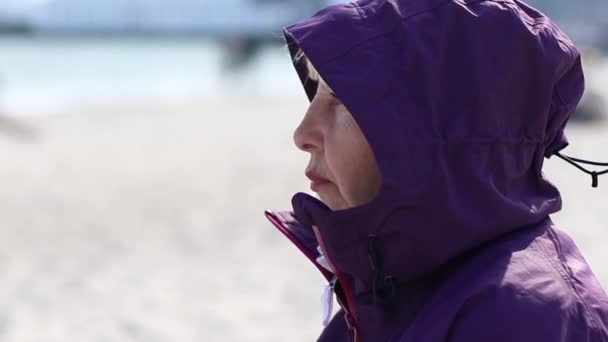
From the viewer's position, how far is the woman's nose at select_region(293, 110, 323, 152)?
48.5 inches

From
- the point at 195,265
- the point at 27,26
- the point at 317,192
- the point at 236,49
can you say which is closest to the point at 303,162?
the point at 195,265

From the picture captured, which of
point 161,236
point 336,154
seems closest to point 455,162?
point 336,154

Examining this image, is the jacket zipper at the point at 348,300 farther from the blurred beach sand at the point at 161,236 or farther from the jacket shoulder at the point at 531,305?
the blurred beach sand at the point at 161,236

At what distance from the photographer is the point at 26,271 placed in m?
5.09

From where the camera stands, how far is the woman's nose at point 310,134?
4.04ft

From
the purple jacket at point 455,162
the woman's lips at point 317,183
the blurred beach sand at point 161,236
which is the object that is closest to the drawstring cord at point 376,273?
the purple jacket at point 455,162

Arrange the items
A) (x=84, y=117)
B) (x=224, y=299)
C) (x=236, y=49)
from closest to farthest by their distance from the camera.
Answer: (x=224, y=299) → (x=84, y=117) → (x=236, y=49)

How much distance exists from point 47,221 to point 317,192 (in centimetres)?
536

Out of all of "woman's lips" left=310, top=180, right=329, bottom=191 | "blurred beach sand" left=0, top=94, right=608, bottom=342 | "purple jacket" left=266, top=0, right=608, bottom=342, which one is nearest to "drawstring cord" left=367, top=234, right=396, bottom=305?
"purple jacket" left=266, top=0, right=608, bottom=342

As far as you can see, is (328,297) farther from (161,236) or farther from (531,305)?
(161,236)

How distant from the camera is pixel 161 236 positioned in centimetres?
605

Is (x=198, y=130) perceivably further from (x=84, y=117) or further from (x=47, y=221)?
(x=47, y=221)

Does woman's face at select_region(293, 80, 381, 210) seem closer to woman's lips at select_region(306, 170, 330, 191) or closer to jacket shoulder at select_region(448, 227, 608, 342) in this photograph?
woman's lips at select_region(306, 170, 330, 191)

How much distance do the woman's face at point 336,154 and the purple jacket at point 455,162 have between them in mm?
41
